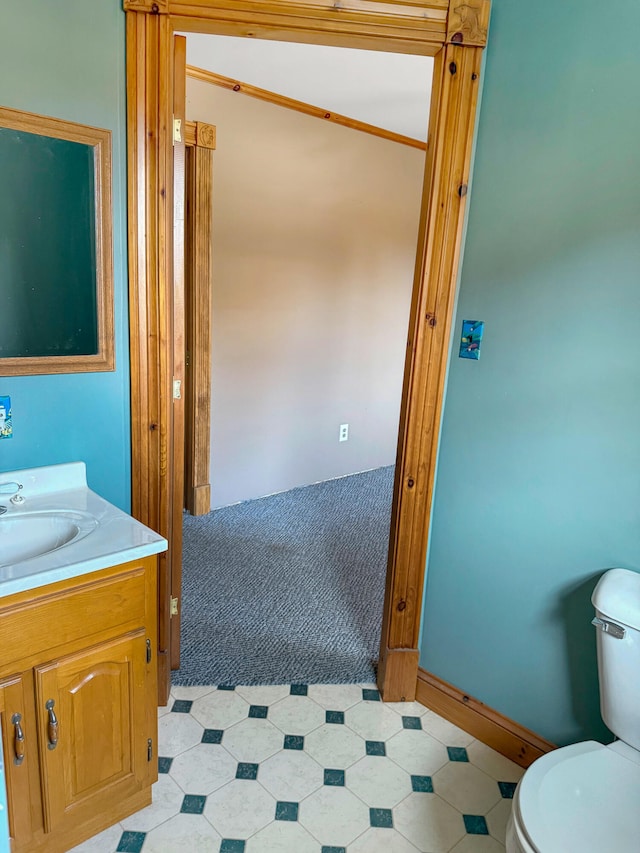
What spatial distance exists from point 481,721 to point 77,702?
4.16 feet

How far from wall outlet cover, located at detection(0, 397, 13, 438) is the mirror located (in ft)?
0.24

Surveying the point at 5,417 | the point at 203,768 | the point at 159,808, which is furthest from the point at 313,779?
the point at 5,417

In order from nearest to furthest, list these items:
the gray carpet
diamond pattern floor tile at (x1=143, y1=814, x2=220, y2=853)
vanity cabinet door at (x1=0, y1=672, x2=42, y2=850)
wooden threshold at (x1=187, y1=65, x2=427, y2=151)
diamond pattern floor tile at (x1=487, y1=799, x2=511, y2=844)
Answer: vanity cabinet door at (x1=0, y1=672, x2=42, y2=850) → diamond pattern floor tile at (x1=143, y1=814, x2=220, y2=853) → diamond pattern floor tile at (x1=487, y1=799, x2=511, y2=844) → the gray carpet → wooden threshold at (x1=187, y1=65, x2=427, y2=151)

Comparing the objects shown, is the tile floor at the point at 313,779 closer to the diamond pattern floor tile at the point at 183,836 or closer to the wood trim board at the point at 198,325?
the diamond pattern floor tile at the point at 183,836

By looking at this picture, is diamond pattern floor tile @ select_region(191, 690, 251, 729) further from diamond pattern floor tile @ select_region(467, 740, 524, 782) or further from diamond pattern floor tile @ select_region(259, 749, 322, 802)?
diamond pattern floor tile @ select_region(467, 740, 524, 782)

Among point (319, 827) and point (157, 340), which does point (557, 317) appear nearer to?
point (157, 340)

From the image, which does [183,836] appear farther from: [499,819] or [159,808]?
[499,819]

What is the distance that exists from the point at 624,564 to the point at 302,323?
8.55 feet

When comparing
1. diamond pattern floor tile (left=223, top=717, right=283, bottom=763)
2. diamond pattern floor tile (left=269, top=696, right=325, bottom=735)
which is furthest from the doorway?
diamond pattern floor tile (left=223, top=717, right=283, bottom=763)

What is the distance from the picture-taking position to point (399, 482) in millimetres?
1993

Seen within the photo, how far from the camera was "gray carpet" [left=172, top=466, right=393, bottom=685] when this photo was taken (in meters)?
2.28

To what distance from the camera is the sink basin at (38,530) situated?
4.83 ft

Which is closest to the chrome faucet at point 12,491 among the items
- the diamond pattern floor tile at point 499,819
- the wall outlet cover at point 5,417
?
the wall outlet cover at point 5,417

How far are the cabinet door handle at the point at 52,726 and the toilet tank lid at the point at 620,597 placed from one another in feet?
4.22
